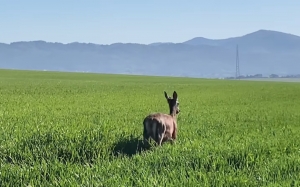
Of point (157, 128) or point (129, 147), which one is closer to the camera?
point (157, 128)

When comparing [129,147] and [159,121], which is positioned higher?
[159,121]

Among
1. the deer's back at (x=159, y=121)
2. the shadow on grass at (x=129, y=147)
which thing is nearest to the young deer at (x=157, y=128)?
the deer's back at (x=159, y=121)

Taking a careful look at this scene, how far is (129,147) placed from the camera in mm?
11172

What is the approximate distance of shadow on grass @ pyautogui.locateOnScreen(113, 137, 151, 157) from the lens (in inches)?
425

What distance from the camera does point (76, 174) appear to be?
808cm

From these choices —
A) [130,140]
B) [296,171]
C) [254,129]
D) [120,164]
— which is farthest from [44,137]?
[254,129]

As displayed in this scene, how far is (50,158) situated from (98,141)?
1318mm

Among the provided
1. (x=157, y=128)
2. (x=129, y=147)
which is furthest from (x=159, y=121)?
(x=129, y=147)

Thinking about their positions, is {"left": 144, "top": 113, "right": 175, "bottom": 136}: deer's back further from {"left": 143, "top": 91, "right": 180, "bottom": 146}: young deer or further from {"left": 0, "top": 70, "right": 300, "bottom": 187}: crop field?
{"left": 0, "top": 70, "right": 300, "bottom": 187}: crop field

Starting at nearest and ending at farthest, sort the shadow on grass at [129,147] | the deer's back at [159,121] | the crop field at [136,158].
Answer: the crop field at [136,158]
the deer's back at [159,121]
the shadow on grass at [129,147]

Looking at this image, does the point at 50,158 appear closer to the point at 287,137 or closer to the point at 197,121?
the point at 287,137

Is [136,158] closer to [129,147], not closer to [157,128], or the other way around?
[157,128]

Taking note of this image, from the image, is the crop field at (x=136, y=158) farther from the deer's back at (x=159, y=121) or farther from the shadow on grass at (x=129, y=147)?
the deer's back at (x=159, y=121)

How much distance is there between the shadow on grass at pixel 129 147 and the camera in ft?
35.4
